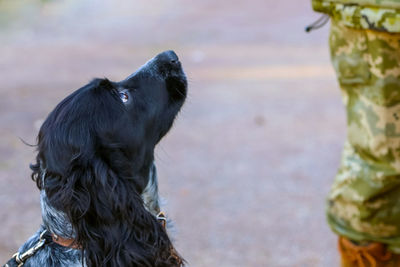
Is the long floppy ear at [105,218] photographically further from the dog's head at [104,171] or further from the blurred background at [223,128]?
the blurred background at [223,128]

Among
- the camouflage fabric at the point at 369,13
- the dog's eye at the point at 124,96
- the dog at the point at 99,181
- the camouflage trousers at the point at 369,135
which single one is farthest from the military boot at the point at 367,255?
the dog's eye at the point at 124,96

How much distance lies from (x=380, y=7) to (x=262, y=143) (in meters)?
4.91

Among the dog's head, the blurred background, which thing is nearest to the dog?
the dog's head

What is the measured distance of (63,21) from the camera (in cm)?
2188

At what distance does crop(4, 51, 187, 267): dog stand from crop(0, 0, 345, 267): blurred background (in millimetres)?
1122

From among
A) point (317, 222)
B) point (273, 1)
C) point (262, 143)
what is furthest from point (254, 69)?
point (273, 1)

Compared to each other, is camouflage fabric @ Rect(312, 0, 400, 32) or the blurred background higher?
camouflage fabric @ Rect(312, 0, 400, 32)

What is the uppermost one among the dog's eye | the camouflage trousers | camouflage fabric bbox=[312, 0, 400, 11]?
camouflage fabric bbox=[312, 0, 400, 11]

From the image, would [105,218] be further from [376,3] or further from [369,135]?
[376,3]

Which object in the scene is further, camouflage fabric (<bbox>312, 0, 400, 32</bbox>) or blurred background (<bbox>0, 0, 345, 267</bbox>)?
blurred background (<bbox>0, 0, 345, 267</bbox>)

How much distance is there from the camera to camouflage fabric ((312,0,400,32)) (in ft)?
10.5

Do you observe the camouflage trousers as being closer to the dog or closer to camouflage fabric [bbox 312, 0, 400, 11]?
camouflage fabric [bbox 312, 0, 400, 11]

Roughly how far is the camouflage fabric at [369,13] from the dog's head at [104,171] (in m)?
1.21

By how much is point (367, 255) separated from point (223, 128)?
17.3 feet
